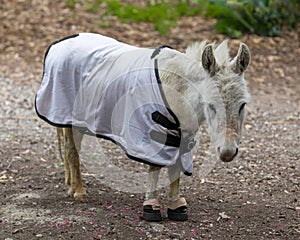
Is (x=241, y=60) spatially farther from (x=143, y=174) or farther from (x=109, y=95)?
(x=143, y=174)

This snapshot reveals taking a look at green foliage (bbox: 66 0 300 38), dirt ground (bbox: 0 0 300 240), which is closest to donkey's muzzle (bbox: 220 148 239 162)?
dirt ground (bbox: 0 0 300 240)

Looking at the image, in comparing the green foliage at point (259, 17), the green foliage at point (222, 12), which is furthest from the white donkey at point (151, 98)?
the green foliage at point (259, 17)

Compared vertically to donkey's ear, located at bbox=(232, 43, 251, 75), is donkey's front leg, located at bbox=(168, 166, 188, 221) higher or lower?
lower

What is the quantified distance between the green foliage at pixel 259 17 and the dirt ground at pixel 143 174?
1010 millimetres

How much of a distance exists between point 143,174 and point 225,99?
7.71ft

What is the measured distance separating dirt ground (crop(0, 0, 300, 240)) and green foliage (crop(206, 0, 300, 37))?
101 cm

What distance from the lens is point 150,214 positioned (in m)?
4.63

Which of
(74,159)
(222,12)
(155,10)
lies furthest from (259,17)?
(74,159)

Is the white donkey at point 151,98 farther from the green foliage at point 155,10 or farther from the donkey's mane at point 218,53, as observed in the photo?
the green foliage at point 155,10

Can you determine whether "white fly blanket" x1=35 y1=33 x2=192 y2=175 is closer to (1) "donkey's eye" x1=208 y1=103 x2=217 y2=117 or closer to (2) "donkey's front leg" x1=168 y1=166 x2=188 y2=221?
(2) "donkey's front leg" x1=168 y1=166 x2=188 y2=221

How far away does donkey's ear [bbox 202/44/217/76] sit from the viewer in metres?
4.13

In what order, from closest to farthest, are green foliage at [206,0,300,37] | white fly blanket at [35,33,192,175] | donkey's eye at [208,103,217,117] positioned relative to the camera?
1. donkey's eye at [208,103,217,117]
2. white fly blanket at [35,33,192,175]
3. green foliage at [206,0,300,37]

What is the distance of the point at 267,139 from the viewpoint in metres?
7.52

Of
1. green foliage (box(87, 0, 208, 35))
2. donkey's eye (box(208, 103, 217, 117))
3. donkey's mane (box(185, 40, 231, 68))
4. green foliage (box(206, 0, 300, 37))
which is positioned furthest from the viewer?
green foliage (box(87, 0, 208, 35))
